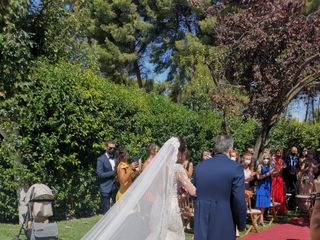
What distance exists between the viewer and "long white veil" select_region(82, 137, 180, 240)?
5133 mm

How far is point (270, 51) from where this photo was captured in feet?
43.7

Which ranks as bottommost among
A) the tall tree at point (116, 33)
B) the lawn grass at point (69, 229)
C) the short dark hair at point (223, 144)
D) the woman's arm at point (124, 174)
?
the lawn grass at point (69, 229)

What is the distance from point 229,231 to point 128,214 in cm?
165

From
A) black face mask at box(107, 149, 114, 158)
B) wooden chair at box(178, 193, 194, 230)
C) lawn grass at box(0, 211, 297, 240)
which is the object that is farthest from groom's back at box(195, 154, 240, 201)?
black face mask at box(107, 149, 114, 158)

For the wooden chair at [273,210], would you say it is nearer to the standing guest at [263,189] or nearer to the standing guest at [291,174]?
the standing guest at [263,189]

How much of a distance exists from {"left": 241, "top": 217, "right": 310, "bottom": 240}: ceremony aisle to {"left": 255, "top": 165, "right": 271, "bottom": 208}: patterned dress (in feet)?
1.84

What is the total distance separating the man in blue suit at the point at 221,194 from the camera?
6375 millimetres

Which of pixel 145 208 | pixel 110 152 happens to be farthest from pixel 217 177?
pixel 110 152

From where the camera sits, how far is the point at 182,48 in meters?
30.6

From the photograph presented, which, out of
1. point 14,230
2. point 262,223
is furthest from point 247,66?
point 14,230

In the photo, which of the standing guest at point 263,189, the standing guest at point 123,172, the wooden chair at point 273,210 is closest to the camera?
the standing guest at point 123,172

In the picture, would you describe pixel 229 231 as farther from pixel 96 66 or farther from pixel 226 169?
pixel 96 66

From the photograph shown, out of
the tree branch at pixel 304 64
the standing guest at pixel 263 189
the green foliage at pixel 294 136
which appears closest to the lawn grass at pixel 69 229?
the standing guest at pixel 263 189

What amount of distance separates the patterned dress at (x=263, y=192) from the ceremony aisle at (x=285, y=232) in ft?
1.84
